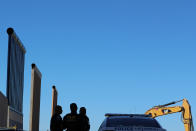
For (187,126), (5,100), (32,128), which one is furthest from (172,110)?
(5,100)

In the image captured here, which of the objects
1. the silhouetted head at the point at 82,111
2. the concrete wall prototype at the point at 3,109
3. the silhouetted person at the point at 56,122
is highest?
the concrete wall prototype at the point at 3,109

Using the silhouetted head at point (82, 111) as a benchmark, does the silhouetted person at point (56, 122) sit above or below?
below

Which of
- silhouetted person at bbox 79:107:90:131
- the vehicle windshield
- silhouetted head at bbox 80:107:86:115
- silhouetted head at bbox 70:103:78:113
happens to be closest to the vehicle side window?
the vehicle windshield

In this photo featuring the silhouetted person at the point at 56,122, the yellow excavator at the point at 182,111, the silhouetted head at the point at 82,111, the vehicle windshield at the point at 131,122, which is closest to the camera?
the silhouetted person at the point at 56,122

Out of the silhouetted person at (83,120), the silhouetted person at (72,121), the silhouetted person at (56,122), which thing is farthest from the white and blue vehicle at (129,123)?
the silhouetted person at (56,122)

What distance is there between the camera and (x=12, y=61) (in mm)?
14875

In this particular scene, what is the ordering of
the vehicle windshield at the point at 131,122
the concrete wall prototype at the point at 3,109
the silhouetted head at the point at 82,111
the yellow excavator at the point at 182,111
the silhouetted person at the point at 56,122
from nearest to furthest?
1. the silhouetted person at the point at 56,122
2. the silhouetted head at the point at 82,111
3. the vehicle windshield at the point at 131,122
4. the concrete wall prototype at the point at 3,109
5. the yellow excavator at the point at 182,111

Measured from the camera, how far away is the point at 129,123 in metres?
12.8

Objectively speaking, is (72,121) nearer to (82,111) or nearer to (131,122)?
(82,111)

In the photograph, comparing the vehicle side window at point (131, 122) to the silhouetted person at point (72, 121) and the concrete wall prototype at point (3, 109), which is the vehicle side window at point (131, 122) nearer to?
the silhouetted person at point (72, 121)

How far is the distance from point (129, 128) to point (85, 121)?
4.70ft

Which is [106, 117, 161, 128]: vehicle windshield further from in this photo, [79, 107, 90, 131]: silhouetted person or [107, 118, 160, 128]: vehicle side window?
[79, 107, 90, 131]: silhouetted person

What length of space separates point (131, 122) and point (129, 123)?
0.11 m

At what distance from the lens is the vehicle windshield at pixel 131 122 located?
495 inches
